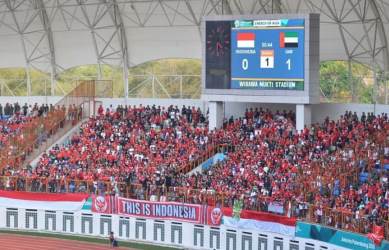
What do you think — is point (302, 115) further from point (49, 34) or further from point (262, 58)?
point (49, 34)

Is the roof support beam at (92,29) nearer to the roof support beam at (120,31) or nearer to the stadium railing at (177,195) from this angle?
the roof support beam at (120,31)

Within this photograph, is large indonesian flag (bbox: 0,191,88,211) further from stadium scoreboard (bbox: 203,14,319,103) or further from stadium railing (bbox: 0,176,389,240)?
stadium scoreboard (bbox: 203,14,319,103)

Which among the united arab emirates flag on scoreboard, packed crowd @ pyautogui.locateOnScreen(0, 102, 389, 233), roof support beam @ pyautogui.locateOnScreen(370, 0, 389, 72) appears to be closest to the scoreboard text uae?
the united arab emirates flag on scoreboard

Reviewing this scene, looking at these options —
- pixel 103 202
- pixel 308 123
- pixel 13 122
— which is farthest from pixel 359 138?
pixel 13 122

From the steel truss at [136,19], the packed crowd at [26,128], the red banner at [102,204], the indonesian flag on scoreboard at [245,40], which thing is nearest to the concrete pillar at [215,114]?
A: the indonesian flag on scoreboard at [245,40]

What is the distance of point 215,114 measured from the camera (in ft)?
128

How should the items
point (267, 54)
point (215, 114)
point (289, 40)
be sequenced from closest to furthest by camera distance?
point (289, 40) → point (267, 54) → point (215, 114)

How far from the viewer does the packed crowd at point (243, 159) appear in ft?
104

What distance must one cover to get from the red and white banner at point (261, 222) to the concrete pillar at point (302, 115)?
5.09 m

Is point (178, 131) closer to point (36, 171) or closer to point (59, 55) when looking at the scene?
point (36, 171)

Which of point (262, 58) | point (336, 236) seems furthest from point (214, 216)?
point (262, 58)

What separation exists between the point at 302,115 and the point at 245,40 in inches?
144

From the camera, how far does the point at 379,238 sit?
27.3m

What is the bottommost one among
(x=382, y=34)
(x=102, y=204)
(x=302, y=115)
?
(x=102, y=204)
